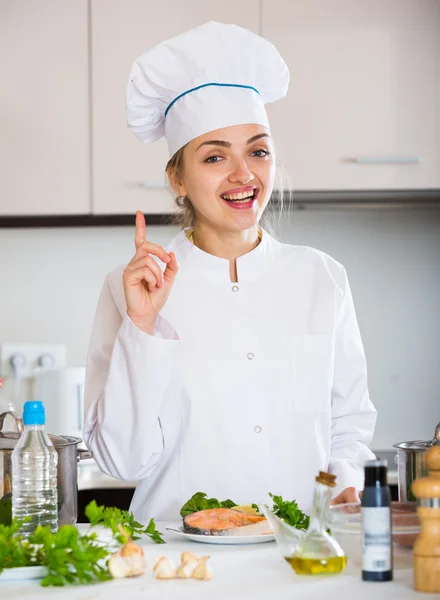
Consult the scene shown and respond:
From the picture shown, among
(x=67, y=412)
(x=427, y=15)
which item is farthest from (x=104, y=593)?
(x=427, y=15)

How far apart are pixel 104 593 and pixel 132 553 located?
71 millimetres

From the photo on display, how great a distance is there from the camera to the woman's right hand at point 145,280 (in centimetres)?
149

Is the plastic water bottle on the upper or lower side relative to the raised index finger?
lower

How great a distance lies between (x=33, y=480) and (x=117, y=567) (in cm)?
27

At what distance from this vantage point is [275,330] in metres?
1.77

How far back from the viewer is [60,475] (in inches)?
52.2

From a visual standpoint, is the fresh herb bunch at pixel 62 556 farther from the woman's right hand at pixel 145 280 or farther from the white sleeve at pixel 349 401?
the white sleeve at pixel 349 401

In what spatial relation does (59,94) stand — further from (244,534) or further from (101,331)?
(244,534)

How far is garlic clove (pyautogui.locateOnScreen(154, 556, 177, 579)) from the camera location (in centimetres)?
107

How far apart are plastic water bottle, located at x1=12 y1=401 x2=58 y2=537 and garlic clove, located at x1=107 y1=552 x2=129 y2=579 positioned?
9.0 inches

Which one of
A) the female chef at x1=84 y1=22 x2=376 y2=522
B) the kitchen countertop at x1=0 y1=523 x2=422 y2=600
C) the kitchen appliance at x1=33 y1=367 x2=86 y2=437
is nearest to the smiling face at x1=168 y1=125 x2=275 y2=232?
the female chef at x1=84 y1=22 x2=376 y2=522

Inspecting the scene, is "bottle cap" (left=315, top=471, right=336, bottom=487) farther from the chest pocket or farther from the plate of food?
the chest pocket

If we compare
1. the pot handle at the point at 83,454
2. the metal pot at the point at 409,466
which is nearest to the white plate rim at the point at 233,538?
the metal pot at the point at 409,466

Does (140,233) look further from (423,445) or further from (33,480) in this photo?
(423,445)
